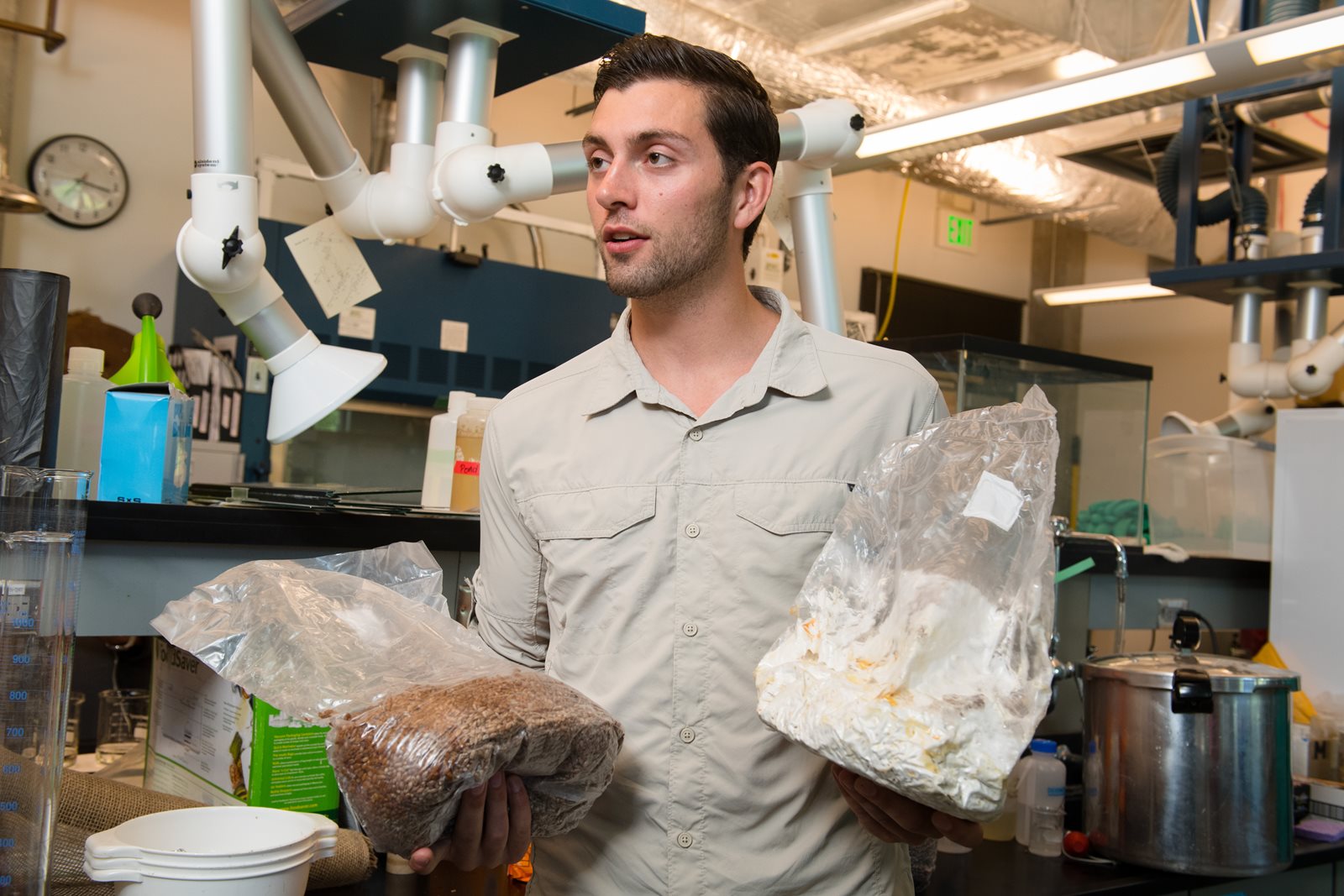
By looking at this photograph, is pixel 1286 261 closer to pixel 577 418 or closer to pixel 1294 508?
pixel 1294 508

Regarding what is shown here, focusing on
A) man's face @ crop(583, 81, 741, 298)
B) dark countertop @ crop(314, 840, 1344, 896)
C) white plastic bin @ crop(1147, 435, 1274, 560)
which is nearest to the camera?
man's face @ crop(583, 81, 741, 298)

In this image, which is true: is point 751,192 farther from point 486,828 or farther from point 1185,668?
point 1185,668

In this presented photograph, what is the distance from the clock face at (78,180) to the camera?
4.18 metres

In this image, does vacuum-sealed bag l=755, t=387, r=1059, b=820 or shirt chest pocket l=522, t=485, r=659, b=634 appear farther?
shirt chest pocket l=522, t=485, r=659, b=634

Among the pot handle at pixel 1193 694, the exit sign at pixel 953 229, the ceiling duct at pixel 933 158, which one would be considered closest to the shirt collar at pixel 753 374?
the pot handle at pixel 1193 694

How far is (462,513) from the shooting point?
1809 millimetres

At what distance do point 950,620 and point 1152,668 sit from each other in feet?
3.46

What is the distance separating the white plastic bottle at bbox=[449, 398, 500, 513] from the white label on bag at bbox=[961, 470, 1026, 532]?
1060mm

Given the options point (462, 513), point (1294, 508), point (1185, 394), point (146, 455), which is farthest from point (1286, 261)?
point (1185, 394)

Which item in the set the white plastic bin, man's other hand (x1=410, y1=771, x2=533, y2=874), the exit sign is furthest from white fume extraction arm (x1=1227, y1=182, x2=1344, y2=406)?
the exit sign

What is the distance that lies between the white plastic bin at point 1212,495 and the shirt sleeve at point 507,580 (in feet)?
7.00

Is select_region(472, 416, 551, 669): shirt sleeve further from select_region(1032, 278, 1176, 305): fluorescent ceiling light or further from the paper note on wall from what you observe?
select_region(1032, 278, 1176, 305): fluorescent ceiling light

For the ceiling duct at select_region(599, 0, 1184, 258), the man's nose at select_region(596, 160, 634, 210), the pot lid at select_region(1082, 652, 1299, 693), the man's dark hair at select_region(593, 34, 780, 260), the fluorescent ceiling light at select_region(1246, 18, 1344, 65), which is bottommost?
the pot lid at select_region(1082, 652, 1299, 693)

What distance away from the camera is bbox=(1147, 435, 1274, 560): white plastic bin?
2910 mm
